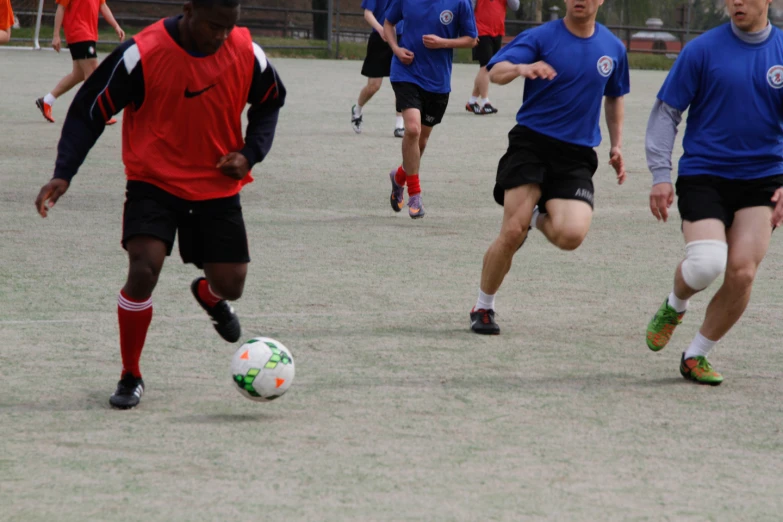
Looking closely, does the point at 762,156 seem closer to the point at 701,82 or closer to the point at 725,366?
the point at 701,82

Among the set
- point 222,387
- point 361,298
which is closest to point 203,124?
point 222,387

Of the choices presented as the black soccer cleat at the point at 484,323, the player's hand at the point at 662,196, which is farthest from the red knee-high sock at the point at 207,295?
the player's hand at the point at 662,196

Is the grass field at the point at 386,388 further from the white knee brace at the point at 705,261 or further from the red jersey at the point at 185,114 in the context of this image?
the red jersey at the point at 185,114

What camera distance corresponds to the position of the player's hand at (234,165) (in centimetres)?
506

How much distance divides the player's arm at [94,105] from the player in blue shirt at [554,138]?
2.10m

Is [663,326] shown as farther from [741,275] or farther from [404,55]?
[404,55]

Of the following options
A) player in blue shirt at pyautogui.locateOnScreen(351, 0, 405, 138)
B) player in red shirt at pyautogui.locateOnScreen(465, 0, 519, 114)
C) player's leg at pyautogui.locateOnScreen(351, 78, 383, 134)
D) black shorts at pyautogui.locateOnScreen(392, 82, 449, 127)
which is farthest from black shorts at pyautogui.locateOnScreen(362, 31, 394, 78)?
black shorts at pyautogui.locateOnScreen(392, 82, 449, 127)

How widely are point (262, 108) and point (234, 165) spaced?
0.37 m

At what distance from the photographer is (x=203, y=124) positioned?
198 inches

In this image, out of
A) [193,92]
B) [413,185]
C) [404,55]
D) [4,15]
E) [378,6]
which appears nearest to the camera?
[193,92]

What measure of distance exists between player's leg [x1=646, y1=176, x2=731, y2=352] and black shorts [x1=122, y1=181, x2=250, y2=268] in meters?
2.00

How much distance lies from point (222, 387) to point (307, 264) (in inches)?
119

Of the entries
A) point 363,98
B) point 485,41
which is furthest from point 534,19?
point 363,98

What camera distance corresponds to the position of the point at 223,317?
221 inches
